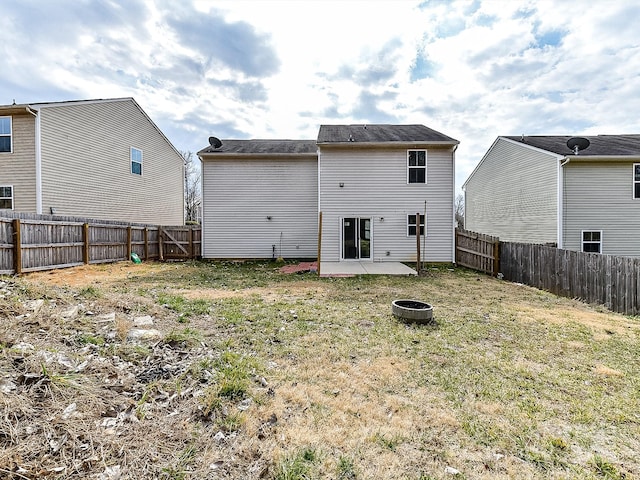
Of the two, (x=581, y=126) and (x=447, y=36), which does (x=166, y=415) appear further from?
(x=581, y=126)

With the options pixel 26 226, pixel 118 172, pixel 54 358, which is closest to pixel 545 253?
pixel 54 358

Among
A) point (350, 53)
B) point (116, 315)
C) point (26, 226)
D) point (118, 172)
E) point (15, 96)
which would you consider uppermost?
point (350, 53)

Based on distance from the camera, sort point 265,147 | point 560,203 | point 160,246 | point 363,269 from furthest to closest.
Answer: point 265,147 < point 160,246 < point 560,203 < point 363,269

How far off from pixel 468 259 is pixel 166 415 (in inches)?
510

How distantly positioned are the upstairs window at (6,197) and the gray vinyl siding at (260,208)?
23.7 feet

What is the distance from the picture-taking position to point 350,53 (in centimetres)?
1312

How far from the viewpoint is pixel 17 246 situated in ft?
29.0

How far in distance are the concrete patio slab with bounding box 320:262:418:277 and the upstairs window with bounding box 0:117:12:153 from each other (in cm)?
1340

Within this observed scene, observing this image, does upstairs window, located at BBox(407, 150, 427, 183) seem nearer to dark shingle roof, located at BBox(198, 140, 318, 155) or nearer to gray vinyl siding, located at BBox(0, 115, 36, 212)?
dark shingle roof, located at BBox(198, 140, 318, 155)

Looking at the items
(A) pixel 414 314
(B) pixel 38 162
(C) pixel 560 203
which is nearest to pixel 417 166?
(C) pixel 560 203

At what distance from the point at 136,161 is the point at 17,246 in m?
8.77

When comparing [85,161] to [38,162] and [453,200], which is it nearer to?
[38,162]

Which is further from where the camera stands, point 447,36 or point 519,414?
point 447,36

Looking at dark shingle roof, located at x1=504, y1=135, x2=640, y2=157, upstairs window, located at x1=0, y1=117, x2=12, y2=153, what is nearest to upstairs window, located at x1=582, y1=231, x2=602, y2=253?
dark shingle roof, located at x1=504, y1=135, x2=640, y2=157
